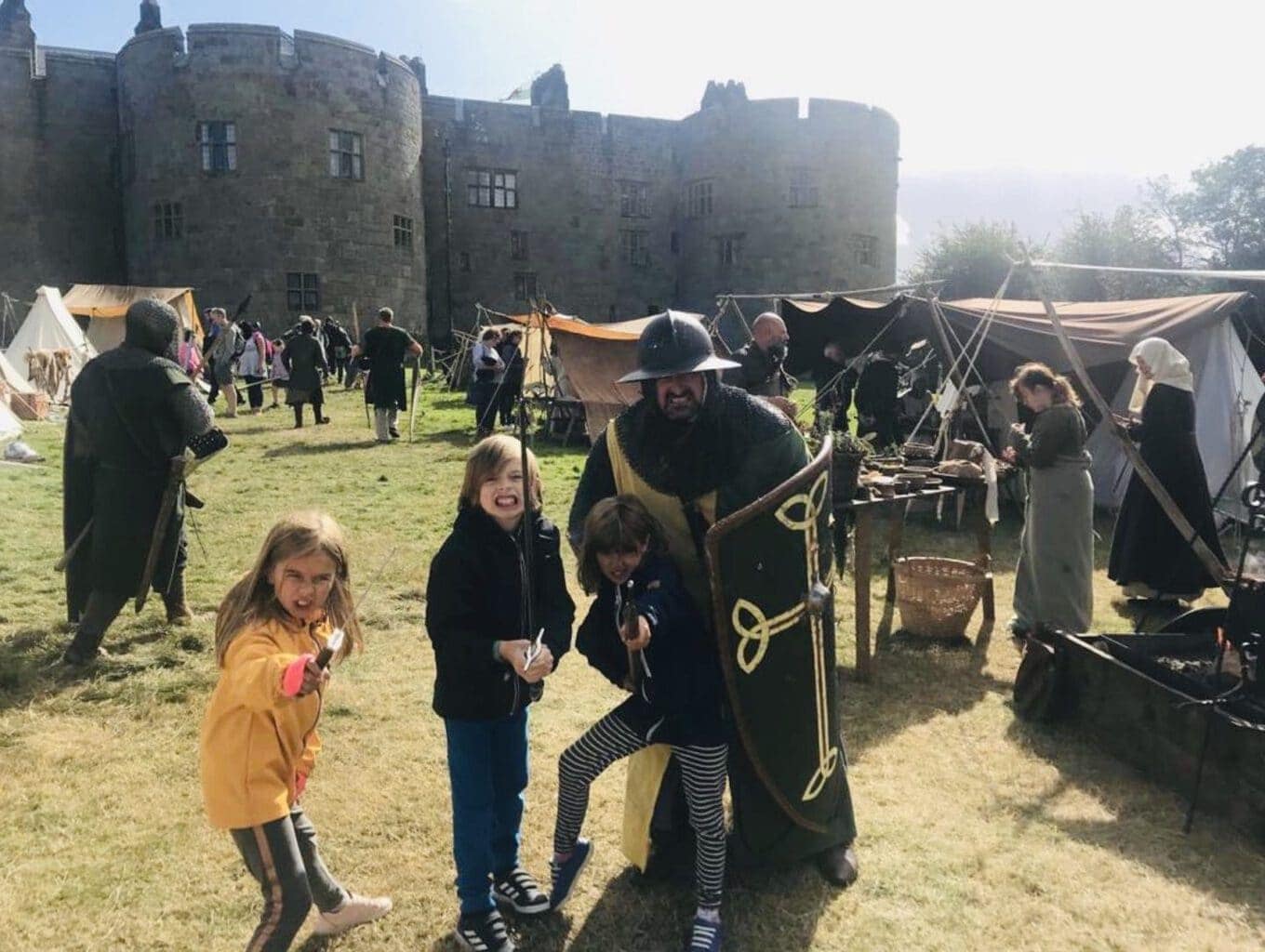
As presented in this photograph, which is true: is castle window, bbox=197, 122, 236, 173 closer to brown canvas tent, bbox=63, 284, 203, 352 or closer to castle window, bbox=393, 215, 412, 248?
castle window, bbox=393, 215, 412, 248

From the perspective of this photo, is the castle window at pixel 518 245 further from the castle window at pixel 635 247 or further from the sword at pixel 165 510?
the sword at pixel 165 510

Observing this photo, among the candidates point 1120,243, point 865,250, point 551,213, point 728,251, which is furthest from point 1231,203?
point 551,213

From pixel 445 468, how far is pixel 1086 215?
3456 cm

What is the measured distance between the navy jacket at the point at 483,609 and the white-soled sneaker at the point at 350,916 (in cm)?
70

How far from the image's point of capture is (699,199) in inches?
1202

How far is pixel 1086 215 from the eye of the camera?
35.4 meters

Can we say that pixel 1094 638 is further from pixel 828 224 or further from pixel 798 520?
pixel 828 224

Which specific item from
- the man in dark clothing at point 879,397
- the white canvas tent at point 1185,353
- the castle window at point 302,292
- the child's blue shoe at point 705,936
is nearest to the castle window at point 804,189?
the castle window at point 302,292

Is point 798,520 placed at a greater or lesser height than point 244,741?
greater

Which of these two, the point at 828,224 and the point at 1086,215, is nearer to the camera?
the point at 828,224

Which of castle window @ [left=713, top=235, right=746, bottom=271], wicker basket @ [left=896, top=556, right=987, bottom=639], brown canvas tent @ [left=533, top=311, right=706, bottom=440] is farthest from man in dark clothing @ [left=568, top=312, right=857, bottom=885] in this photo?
castle window @ [left=713, top=235, right=746, bottom=271]

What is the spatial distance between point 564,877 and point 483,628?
874 mm

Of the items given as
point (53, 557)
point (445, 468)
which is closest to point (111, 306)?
point (445, 468)

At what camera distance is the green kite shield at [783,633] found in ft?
7.40
